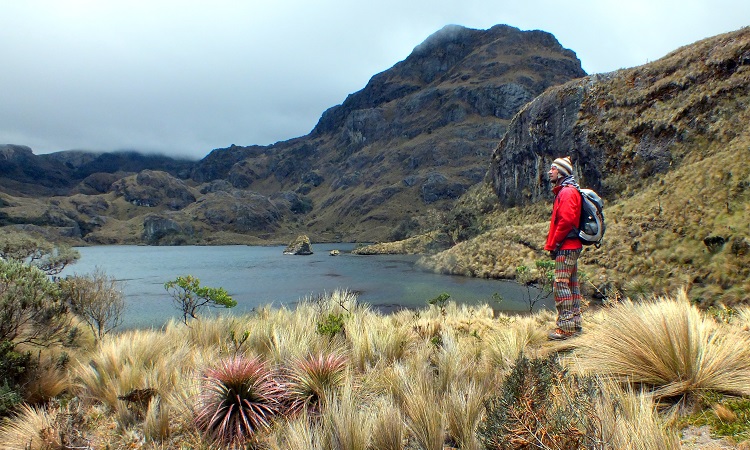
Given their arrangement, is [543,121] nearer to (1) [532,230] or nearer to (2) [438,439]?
(1) [532,230]

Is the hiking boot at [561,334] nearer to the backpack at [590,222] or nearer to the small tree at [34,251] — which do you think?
the backpack at [590,222]

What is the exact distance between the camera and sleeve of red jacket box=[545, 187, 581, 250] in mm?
5641

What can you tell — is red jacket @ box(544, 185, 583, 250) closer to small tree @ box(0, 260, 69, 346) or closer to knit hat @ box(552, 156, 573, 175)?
knit hat @ box(552, 156, 573, 175)

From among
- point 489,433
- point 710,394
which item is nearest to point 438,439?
point 489,433

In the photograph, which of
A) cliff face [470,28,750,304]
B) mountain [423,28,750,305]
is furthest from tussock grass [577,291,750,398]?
cliff face [470,28,750,304]

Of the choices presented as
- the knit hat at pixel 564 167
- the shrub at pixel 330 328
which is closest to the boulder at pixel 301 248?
the shrub at pixel 330 328

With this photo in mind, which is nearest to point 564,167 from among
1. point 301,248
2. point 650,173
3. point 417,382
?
point 417,382

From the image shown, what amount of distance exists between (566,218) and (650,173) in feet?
122

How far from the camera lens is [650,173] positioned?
34969mm

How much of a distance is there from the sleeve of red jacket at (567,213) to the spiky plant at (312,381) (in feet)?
12.4

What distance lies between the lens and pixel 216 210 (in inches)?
7475

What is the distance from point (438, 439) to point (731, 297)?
16.4m

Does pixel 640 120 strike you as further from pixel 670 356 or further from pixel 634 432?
pixel 634 432

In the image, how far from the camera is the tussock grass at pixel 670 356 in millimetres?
2992
